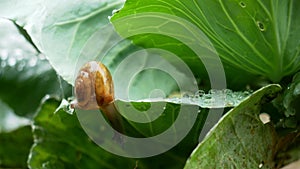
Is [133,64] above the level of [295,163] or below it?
above

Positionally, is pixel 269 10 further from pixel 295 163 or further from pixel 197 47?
pixel 295 163

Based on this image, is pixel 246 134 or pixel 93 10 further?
pixel 93 10

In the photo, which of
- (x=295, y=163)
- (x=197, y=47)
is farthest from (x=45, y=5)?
(x=295, y=163)

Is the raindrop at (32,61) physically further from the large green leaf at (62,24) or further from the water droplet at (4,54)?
the large green leaf at (62,24)

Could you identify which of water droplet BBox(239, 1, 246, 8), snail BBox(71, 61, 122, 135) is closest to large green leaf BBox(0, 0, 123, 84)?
snail BBox(71, 61, 122, 135)

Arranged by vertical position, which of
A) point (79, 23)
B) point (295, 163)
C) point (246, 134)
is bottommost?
point (295, 163)

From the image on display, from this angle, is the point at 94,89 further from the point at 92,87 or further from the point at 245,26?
the point at 245,26

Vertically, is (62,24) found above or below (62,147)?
above

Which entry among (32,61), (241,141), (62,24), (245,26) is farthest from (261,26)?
(32,61)
